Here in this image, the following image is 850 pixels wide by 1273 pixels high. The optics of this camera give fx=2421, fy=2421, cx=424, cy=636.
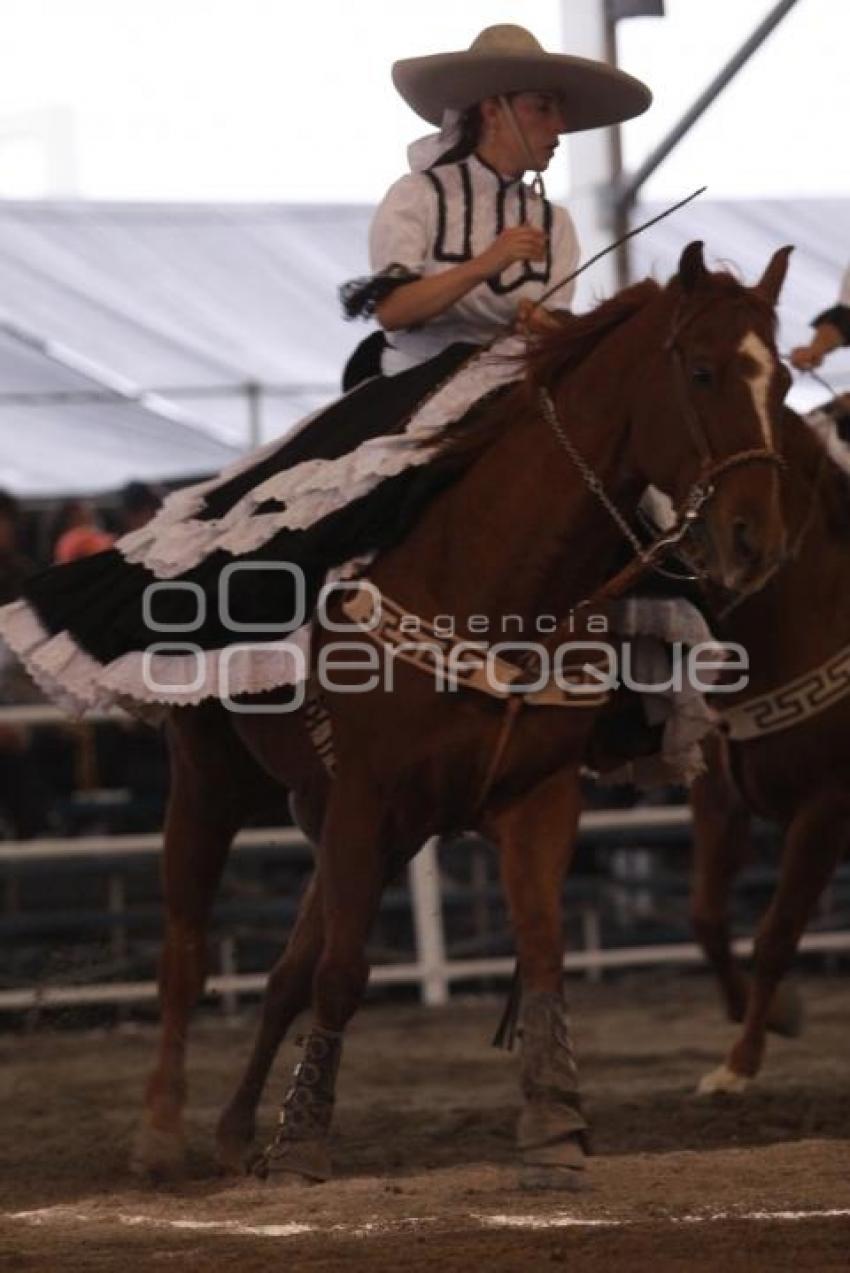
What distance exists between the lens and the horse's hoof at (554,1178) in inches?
188

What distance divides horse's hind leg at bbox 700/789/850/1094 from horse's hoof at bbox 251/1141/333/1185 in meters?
2.09

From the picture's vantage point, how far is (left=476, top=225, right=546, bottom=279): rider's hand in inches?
204

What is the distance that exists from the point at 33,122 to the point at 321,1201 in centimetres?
3428

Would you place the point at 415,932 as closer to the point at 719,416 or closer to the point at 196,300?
the point at 196,300

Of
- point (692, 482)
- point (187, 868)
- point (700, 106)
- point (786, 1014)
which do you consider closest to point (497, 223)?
point (692, 482)

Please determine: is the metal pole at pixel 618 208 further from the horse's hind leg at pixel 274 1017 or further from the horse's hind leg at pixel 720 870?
the horse's hind leg at pixel 274 1017

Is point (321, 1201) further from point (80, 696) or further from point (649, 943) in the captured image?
point (649, 943)

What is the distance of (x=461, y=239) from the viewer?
5.49 meters

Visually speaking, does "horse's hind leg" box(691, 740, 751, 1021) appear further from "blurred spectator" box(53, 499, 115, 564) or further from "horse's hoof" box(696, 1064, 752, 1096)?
"blurred spectator" box(53, 499, 115, 564)

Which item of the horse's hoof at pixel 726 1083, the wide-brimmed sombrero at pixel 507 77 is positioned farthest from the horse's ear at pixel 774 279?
the horse's hoof at pixel 726 1083

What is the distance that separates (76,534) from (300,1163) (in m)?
5.63

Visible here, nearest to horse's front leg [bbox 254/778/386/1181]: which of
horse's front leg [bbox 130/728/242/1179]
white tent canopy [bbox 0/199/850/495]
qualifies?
horse's front leg [bbox 130/728/242/1179]

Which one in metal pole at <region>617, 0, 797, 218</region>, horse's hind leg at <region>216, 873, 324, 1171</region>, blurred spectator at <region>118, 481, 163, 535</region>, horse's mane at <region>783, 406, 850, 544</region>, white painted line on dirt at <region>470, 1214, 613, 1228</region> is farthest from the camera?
blurred spectator at <region>118, 481, 163, 535</region>

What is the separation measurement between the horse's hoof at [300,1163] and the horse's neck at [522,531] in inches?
46.2
